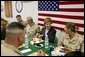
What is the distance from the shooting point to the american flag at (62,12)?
148 inches

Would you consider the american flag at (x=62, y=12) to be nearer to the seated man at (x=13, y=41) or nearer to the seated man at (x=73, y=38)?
the seated man at (x=73, y=38)

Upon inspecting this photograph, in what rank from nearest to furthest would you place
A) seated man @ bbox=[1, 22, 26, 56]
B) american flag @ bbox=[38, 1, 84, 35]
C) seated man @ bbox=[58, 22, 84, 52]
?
seated man @ bbox=[1, 22, 26, 56] < seated man @ bbox=[58, 22, 84, 52] < american flag @ bbox=[38, 1, 84, 35]

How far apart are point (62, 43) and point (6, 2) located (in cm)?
477

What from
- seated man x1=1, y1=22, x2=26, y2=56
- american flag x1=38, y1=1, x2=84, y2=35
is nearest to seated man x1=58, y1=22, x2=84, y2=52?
american flag x1=38, y1=1, x2=84, y2=35

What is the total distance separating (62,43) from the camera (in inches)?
135

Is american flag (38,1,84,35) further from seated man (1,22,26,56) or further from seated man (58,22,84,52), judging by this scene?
seated man (1,22,26,56)

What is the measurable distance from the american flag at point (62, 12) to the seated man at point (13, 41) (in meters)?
2.01

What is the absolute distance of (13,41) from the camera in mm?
1869

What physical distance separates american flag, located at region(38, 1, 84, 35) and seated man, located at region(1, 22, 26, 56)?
2013 mm

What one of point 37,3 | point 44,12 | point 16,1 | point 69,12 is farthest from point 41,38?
point 16,1

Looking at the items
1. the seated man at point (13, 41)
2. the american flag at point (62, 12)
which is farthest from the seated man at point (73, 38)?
the seated man at point (13, 41)

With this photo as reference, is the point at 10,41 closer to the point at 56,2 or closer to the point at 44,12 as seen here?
the point at 56,2

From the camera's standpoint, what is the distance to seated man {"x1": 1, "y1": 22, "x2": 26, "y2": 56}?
1.77 meters

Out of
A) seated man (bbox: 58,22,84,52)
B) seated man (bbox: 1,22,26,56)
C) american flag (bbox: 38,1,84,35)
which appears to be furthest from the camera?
american flag (bbox: 38,1,84,35)
